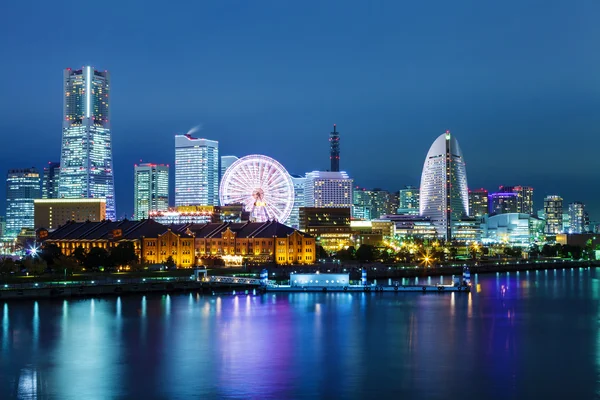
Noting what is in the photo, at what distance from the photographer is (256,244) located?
109750 millimetres

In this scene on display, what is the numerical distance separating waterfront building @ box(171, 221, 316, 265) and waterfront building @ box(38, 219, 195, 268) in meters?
2.74

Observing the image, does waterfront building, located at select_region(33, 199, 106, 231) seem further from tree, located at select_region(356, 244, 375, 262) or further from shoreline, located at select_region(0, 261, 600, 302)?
shoreline, located at select_region(0, 261, 600, 302)

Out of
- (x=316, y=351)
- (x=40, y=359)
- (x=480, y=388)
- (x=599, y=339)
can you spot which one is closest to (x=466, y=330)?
(x=599, y=339)

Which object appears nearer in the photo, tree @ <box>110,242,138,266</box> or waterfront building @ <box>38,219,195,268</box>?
tree @ <box>110,242,138,266</box>

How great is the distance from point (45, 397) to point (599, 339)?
Answer: 31778mm

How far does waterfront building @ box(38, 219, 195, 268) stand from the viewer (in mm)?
104875

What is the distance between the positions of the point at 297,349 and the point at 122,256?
171 ft

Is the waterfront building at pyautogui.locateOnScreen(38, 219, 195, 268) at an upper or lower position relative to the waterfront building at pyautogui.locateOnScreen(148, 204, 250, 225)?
lower

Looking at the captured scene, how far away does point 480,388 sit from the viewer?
1353 inches

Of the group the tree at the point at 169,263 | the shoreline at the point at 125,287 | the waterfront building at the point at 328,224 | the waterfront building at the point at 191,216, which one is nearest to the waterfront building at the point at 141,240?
the tree at the point at 169,263

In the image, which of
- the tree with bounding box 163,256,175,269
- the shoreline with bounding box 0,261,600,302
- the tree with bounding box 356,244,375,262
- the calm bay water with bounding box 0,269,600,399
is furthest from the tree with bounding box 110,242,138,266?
the tree with bounding box 356,244,375,262

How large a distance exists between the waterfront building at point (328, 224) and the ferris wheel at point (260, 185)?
5433cm

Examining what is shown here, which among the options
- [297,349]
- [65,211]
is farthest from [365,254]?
[65,211]

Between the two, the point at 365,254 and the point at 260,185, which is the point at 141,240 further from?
the point at 365,254
